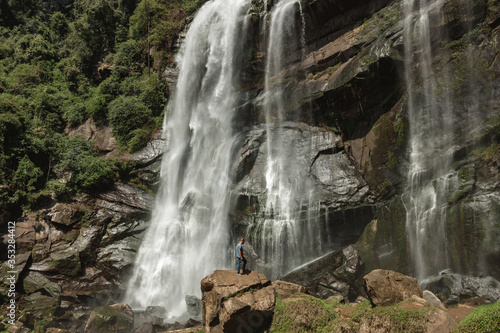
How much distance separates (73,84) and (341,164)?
22.1 m

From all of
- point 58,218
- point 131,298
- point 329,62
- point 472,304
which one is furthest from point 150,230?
point 472,304

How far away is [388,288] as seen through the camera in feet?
27.4

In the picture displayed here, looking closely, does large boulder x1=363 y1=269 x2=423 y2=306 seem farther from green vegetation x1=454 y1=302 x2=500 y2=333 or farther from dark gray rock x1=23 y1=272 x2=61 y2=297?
dark gray rock x1=23 y1=272 x2=61 y2=297

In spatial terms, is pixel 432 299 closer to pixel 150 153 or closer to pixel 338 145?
pixel 338 145

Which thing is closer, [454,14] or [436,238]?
[436,238]

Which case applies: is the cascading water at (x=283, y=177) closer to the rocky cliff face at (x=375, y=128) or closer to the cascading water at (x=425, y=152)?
the rocky cliff face at (x=375, y=128)

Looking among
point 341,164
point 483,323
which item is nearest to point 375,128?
point 341,164

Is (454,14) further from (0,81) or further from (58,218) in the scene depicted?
(0,81)

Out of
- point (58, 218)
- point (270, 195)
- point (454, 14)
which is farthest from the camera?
point (58, 218)

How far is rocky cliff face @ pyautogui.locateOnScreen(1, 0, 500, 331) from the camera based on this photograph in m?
11.7

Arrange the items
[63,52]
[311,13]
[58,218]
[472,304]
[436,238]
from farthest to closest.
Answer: [63,52] → [311,13] → [58,218] → [436,238] → [472,304]

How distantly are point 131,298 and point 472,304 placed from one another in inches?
540

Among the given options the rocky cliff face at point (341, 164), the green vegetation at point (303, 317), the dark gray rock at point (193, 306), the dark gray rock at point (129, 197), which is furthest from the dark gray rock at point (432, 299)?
the dark gray rock at point (129, 197)

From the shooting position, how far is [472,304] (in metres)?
9.92
